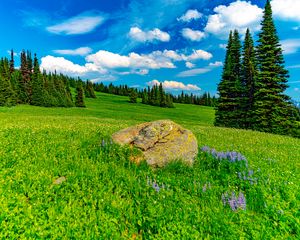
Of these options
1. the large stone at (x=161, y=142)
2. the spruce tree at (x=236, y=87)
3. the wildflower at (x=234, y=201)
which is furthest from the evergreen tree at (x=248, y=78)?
the wildflower at (x=234, y=201)

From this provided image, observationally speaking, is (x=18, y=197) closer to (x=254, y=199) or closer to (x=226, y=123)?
(x=254, y=199)

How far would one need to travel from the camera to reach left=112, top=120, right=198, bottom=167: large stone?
8.47m

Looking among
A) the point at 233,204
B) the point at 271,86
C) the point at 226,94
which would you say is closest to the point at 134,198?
the point at 233,204

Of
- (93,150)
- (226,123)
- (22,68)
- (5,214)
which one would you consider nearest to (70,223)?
(5,214)

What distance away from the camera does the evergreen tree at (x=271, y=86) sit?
33.6m

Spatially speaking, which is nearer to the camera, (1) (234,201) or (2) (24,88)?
(1) (234,201)

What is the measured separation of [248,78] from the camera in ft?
136

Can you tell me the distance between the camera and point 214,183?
727 centimetres

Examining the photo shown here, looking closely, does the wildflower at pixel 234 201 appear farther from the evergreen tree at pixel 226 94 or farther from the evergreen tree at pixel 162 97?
the evergreen tree at pixel 162 97

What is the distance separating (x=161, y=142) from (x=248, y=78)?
123 feet

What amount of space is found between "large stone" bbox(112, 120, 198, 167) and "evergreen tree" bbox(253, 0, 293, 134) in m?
28.7

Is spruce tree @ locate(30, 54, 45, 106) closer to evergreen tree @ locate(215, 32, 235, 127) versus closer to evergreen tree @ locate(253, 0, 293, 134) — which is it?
evergreen tree @ locate(215, 32, 235, 127)

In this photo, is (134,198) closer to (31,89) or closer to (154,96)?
(31,89)

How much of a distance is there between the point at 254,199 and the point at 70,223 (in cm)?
476
